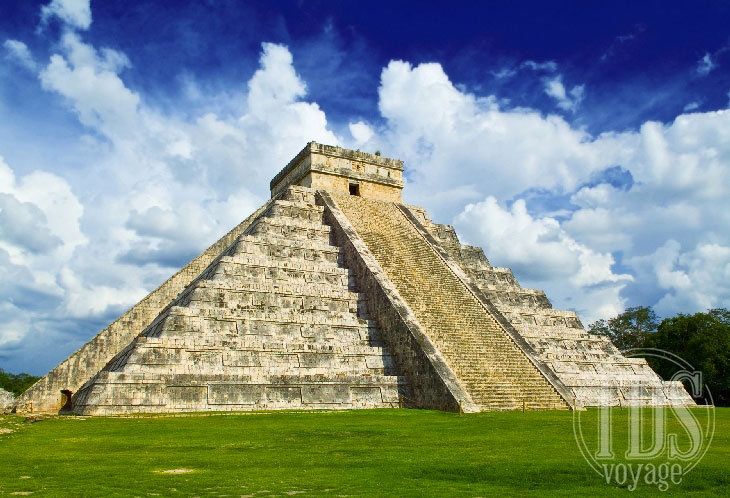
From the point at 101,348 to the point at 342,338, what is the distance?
389 inches

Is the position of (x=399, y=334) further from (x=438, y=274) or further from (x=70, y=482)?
(x=70, y=482)

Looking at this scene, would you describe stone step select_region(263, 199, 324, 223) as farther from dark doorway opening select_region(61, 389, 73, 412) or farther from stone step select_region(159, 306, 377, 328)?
dark doorway opening select_region(61, 389, 73, 412)

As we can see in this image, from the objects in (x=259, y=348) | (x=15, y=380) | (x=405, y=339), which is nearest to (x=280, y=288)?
(x=259, y=348)

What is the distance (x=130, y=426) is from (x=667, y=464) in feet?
31.5

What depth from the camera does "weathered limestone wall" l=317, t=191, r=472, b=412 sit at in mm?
15836

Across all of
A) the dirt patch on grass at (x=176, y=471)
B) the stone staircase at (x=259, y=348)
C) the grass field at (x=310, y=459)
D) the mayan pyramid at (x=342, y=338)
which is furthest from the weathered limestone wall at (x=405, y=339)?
the dirt patch on grass at (x=176, y=471)

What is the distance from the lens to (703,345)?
32969 millimetres

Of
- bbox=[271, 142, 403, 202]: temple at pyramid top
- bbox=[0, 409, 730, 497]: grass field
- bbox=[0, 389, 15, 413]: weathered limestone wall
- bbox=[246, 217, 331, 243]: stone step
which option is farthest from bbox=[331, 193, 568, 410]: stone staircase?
bbox=[0, 389, 15, 413]: weathered limestone wall

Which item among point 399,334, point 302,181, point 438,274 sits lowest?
point 399,334

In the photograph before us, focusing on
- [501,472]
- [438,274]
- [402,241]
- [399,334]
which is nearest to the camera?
[501,472]

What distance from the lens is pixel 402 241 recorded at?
79.6 ft

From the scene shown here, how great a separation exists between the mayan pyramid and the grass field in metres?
2.50

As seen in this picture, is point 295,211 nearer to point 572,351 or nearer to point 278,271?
point 278,271

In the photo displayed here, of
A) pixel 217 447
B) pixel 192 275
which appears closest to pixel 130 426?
pixel 217 447
